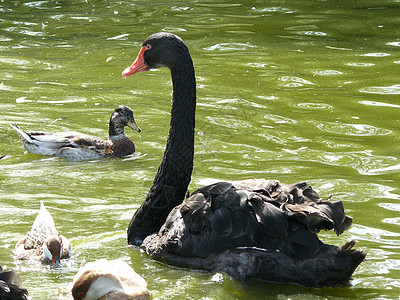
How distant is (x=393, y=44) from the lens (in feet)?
41.3

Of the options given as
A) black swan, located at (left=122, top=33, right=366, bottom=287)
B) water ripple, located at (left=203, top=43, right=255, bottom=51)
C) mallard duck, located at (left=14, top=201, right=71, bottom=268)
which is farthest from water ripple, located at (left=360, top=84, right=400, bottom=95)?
mallard duck, located at (left=14, top=201, right=71, bottom=268)

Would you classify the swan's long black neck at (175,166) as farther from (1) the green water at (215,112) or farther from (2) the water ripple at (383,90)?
(2) the water ripple at (383,90)

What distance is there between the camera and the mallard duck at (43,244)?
518 cm

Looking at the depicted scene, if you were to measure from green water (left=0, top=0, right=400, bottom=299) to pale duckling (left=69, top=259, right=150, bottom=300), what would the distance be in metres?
0.25

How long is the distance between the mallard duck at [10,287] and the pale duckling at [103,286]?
0.37 m

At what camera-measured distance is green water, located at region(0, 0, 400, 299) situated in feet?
18.2

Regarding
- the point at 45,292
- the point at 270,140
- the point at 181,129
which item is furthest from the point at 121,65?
the point at 45,292

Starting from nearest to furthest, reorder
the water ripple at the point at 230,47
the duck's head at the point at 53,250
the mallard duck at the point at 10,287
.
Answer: the mallard duck at the point at 10,287 → the duck's head at the point at 53,250 → the water ripple at the point at 230,47

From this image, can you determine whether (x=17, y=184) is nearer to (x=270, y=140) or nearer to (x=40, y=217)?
(x=40, y=217)

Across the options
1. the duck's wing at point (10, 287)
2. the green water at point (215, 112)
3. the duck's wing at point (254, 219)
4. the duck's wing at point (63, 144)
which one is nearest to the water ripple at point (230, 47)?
the green water at point (215, 112)

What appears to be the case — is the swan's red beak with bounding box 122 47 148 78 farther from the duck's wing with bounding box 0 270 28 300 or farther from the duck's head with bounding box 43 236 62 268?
the duck's wing with bounding box 0 270 28 300

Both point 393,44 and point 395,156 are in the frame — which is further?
point 393,44

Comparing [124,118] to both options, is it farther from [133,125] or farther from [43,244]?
[43,244]

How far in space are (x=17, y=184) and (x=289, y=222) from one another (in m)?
3.14
